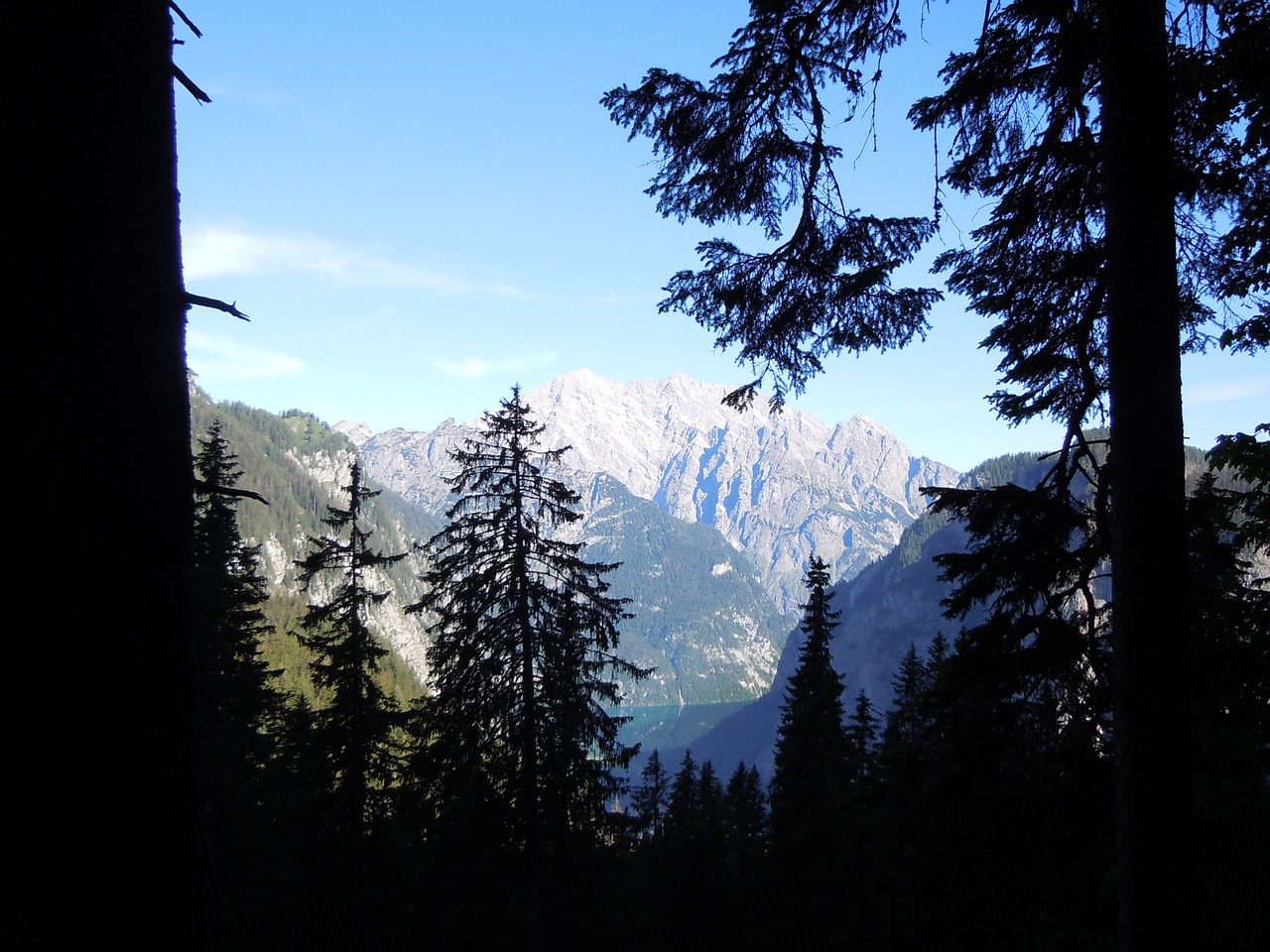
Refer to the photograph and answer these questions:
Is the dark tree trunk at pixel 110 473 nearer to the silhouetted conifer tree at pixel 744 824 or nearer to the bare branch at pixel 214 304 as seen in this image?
the bare branch at pixel 214 304

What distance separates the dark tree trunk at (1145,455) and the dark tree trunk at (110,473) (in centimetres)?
478

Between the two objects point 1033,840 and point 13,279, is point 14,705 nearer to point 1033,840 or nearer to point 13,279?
point 13,279

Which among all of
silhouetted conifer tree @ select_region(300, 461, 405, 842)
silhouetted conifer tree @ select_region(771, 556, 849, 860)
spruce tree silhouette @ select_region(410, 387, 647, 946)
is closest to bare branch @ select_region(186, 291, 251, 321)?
spruce tree silhouette @ select_region(410, 387, 647, 946)

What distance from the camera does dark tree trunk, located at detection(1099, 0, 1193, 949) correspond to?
168 inches

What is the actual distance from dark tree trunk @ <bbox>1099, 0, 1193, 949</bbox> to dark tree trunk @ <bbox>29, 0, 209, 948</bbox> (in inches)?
188

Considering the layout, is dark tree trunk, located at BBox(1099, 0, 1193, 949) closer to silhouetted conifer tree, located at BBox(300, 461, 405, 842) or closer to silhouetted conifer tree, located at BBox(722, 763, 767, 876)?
silhouetted conifer tree, located at BBox(300, 461, 405, 842)

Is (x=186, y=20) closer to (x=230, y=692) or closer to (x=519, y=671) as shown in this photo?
(x=519, y=671)

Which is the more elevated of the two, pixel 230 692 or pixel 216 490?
pixel 216 490

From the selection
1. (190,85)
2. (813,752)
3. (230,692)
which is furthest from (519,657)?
(813,752)

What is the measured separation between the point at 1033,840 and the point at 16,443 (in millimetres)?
7214

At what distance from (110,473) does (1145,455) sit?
511cm

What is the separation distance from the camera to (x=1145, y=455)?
443cm

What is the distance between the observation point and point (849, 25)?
5637mm

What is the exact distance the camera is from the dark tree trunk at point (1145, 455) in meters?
4.27
